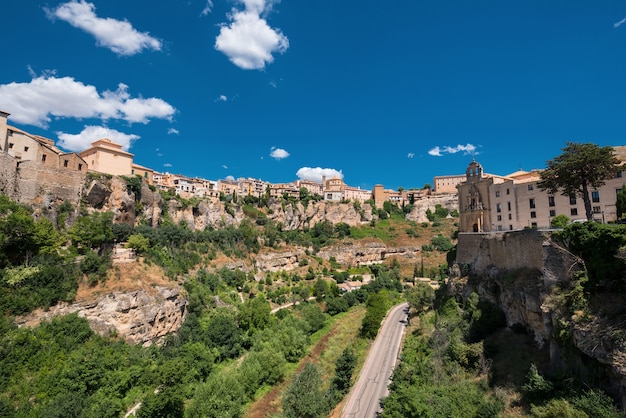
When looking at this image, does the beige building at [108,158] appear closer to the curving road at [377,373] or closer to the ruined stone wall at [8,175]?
the ruined stone wall at [8,175]

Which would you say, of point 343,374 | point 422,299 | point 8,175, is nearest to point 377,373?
point 343,374

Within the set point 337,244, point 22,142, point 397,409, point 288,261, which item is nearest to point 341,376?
point 397,409

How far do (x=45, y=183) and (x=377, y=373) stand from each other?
3799 centimetres

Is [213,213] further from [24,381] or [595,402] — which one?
[595,402]

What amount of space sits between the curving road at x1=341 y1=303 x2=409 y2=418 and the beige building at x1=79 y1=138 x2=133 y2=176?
40.2 metres

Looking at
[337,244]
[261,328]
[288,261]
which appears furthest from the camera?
[337,244]

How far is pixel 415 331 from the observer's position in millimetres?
31203

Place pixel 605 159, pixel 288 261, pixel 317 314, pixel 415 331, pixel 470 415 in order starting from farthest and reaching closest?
pixel 288 261, pixel 317 314, pixel 415 331, pixel 605 159, pixel 470 415

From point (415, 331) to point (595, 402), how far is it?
2113 centimetres

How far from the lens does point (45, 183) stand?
32469 millimetres

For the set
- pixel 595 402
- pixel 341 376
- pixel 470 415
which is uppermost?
pixel 595 402

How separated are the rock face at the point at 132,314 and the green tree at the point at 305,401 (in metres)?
14.7

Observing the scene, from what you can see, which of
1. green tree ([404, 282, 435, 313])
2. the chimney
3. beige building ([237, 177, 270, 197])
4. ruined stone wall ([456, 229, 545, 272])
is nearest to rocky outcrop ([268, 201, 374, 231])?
beige building ([237, 177, 270, 197])

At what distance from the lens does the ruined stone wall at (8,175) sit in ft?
96.4
